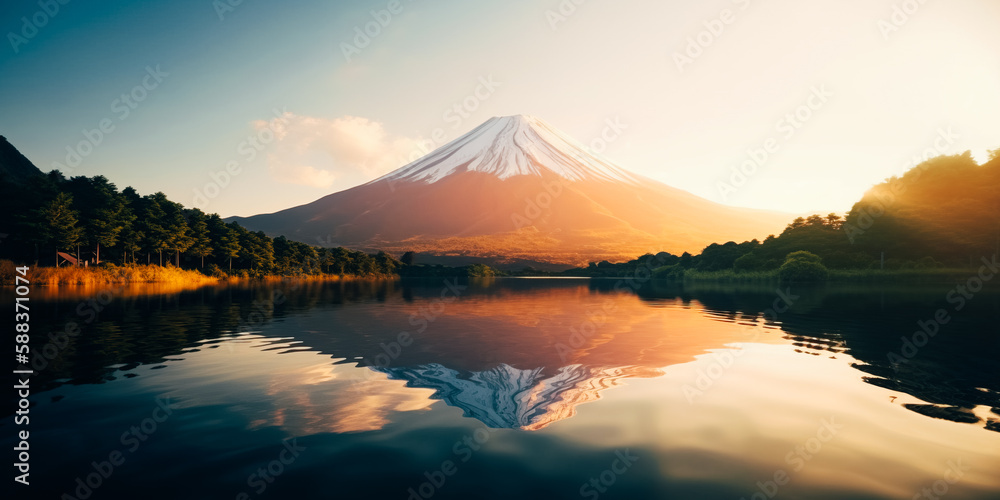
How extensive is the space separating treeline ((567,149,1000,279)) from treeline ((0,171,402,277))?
98992 millimetres

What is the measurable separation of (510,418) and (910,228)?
322 feet

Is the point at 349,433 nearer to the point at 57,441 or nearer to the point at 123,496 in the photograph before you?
the point at 123,496

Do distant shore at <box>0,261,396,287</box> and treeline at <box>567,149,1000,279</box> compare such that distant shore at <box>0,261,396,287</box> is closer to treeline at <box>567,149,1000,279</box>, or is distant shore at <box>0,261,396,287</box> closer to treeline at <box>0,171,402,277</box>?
treeline at <box>0,171,402,277</box>

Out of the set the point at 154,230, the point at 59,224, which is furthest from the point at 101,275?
the point at 154,230

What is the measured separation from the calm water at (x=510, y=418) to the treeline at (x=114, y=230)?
4921cm

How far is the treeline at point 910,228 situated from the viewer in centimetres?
6706

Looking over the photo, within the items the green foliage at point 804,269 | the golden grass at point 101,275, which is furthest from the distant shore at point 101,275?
the green foliage at point 804,269

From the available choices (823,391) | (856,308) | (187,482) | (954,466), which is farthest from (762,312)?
(187,482)

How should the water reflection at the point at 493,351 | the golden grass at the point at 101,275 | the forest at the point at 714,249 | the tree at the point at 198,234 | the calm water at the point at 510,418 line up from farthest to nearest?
the tree at the point at 198,234 < the forest at the point at 714,249 < the golden grass at the point at 101,275 < the water reflection at the point at 493,351 < the calm water at the point at 510,418

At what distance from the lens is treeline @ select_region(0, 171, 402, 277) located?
49.3 metres

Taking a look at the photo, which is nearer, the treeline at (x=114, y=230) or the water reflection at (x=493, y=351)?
the water reflection at (x=493, y=351)

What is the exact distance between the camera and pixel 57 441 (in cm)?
591

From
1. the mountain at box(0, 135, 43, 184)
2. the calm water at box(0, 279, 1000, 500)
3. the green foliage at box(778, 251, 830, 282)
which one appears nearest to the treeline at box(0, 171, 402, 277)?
the calm water at box(0, 279, 1000, 500)

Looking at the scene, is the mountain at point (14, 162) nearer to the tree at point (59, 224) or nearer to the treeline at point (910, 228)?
the tree at point (59, 224)
